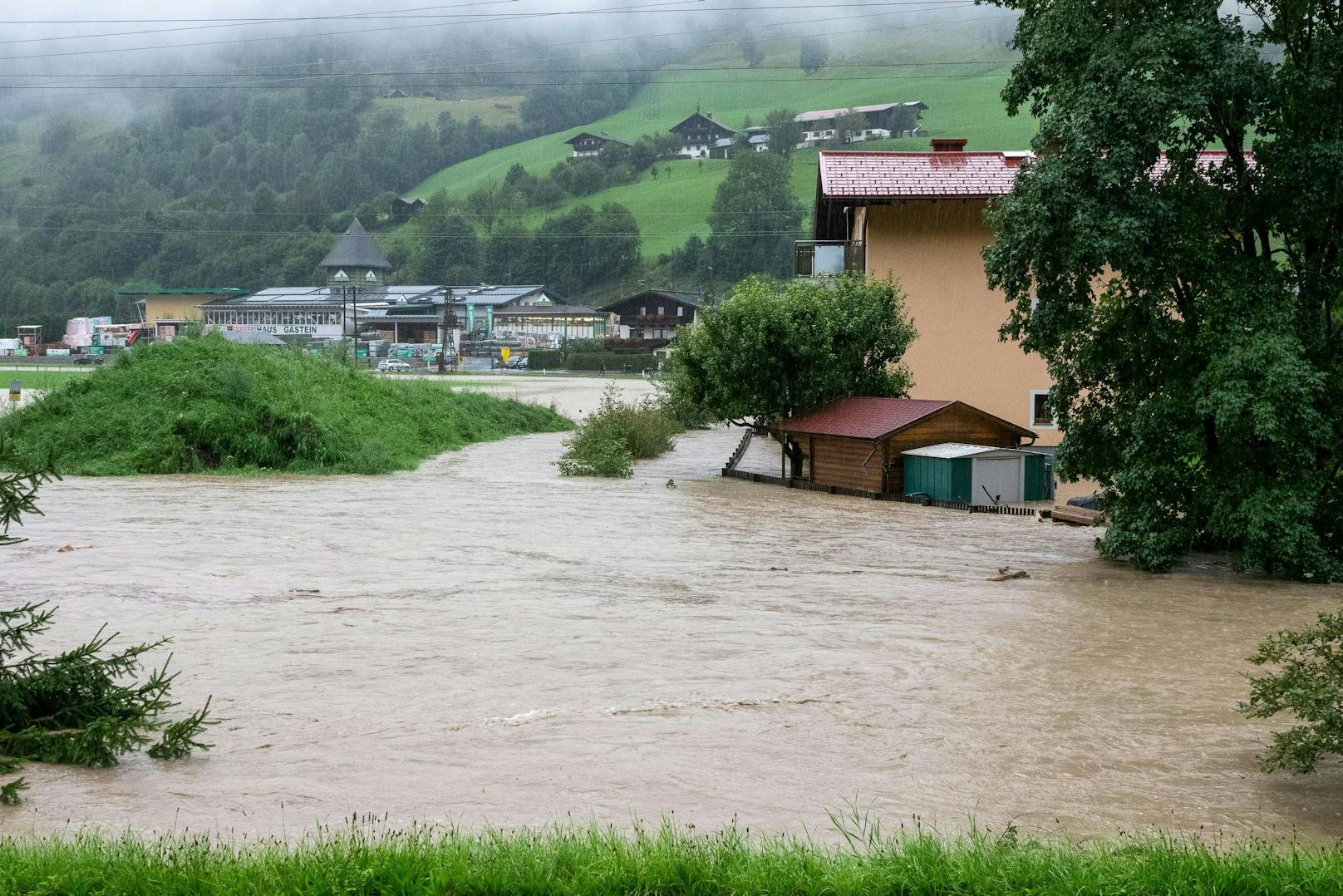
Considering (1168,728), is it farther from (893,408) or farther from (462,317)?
(462,317)

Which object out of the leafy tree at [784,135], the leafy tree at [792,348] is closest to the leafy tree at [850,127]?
the leafy tree at [784,135]

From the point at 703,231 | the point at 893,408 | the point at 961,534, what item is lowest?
the point at 961,534

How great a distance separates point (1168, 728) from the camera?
1135cm

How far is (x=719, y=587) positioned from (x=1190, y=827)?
35.3ft

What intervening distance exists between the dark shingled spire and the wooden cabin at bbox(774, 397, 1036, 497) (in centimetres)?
11665

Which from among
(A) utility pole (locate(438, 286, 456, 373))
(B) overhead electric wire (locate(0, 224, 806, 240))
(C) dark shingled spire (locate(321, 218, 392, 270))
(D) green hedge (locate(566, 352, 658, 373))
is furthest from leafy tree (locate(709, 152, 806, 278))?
(C) dark shingled spire (locate(321, 218, 392, 270))

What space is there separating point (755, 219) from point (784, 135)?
46969 mm

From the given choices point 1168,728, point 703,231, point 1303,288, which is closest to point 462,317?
point 703,231

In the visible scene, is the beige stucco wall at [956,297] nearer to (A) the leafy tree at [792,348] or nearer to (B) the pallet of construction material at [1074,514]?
(A) the leafy tree at [792,348]

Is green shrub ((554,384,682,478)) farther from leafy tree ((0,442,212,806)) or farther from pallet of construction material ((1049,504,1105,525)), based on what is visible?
leafy tree ((0,442,212,806))

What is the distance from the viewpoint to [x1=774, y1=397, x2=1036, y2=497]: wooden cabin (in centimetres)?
3206

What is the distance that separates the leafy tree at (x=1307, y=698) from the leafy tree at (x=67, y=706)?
7201mm

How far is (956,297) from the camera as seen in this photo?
3903cm

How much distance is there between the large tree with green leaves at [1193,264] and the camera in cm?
1964
